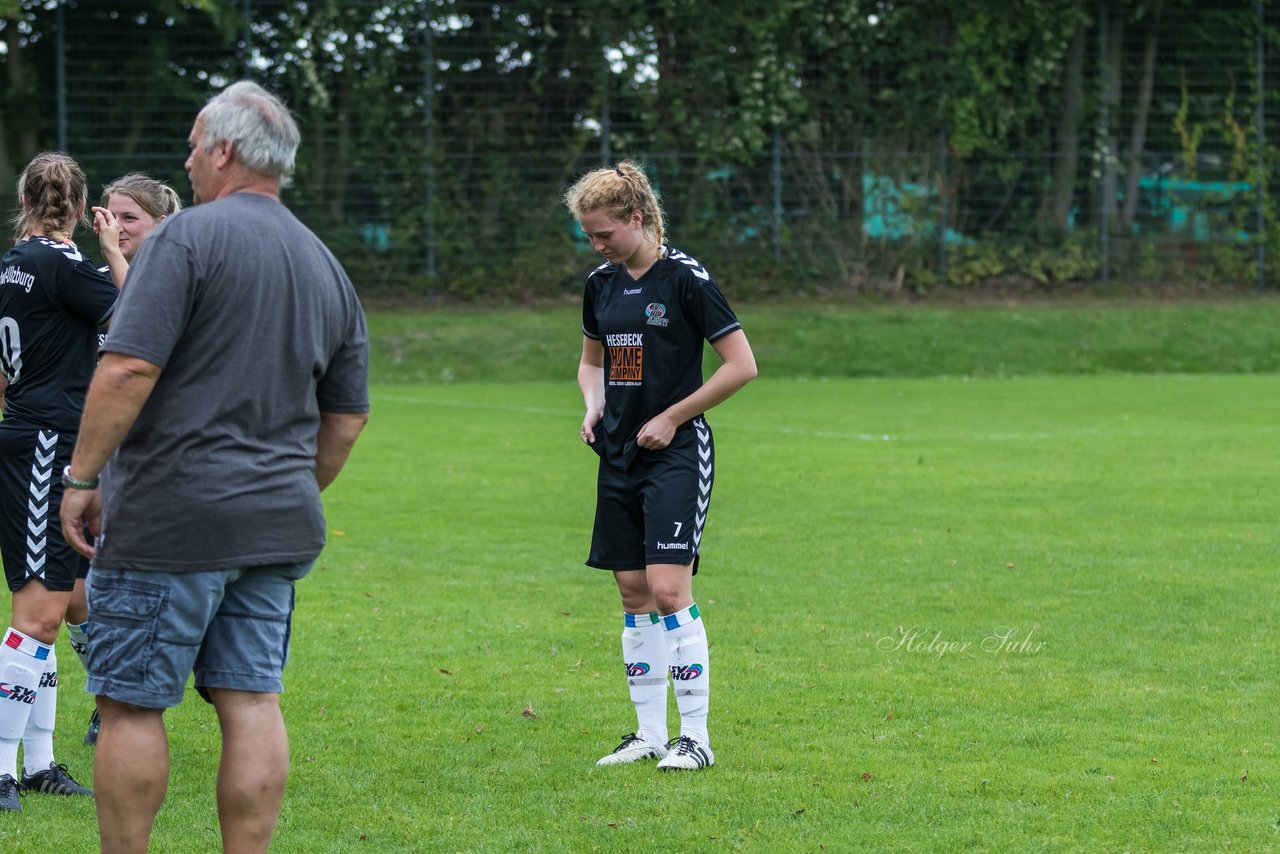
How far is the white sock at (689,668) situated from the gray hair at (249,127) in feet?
7.98

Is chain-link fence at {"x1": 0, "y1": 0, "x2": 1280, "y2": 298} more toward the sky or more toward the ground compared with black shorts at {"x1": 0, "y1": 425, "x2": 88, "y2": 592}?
more toward the sky

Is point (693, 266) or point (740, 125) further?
point (740, 125)

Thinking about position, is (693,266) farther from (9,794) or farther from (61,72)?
(61,72)

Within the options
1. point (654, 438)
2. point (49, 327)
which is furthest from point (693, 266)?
point (49, 327)

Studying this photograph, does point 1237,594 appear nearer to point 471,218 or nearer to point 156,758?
point 156,758

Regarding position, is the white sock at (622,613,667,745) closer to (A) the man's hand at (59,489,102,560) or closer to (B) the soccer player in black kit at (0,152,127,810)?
(B) the soccer player in black kit at (0,152,127,810)

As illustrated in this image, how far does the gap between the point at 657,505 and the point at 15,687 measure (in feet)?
7.24

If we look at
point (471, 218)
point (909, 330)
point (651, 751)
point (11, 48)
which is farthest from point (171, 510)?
point (11, 48)

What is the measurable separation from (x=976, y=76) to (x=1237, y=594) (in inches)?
805

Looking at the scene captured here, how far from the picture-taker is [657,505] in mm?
5402

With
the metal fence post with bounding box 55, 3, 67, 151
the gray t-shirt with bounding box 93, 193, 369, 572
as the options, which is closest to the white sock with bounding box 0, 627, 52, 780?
the gray t-shirt with bounding box 93, 193, 369, 572

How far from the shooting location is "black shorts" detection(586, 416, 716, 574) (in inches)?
212

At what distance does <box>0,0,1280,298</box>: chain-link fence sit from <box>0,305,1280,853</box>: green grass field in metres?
12.8

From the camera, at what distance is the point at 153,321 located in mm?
3400
